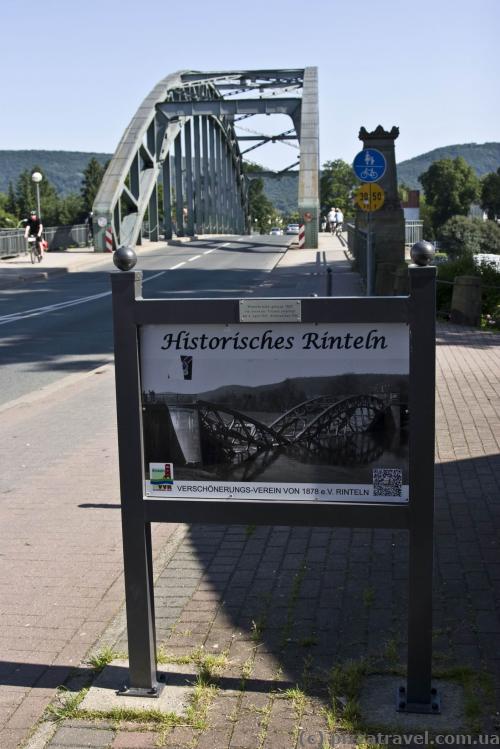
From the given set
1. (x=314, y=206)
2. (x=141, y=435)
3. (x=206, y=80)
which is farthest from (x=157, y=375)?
(x=206, y=80)

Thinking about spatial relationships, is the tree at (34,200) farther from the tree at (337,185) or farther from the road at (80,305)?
the road at (80,305)

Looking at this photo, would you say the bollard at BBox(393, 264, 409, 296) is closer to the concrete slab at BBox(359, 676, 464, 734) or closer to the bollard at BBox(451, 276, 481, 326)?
the bollard at BBox(451, 276, 481, 326)

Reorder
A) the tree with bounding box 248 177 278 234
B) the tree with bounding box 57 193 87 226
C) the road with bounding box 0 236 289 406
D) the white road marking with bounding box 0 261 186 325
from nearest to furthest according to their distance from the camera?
the road with bounding box 0 236 289 406
the white road marking with bounding box 0 261 186 325
the tree with bounding box 57 193 87 226
the tree with bounding box 248 177 278 234

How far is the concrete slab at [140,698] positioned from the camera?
3691 mm

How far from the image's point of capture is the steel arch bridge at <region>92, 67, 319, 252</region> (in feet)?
141

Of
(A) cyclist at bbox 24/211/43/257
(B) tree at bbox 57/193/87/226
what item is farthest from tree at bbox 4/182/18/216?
(A) cyclist at bbox 24/211/43/257

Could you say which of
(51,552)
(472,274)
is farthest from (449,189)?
(51,552)

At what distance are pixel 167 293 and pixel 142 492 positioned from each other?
2099 centimetres

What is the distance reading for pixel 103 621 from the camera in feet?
14.8

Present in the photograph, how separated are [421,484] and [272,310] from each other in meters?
0.87

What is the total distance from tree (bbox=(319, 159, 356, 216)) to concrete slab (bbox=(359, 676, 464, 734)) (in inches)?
4327

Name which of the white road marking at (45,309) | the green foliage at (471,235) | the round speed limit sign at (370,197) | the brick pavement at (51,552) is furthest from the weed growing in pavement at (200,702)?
the green foliage at (471,235)

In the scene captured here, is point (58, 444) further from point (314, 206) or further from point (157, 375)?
point (314, 206)

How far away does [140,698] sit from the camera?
3762mm
